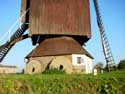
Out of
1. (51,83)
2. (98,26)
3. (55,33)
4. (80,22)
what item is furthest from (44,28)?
(51,83)

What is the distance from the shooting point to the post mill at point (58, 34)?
3189 cm

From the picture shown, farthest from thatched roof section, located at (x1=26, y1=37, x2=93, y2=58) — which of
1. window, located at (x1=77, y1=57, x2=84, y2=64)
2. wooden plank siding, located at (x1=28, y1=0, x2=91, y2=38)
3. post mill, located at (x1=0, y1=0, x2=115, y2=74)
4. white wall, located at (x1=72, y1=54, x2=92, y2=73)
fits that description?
wooden plank siding, located at (x1=28, y1=0, x2=91, y2=38)

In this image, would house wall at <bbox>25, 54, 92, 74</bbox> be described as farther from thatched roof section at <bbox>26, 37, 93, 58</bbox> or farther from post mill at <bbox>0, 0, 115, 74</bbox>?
thatched roof section at <bbox>26, 37, 93, 58</bbox>

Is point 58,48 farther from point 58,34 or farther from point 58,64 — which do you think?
point 58,64

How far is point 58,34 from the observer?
108 ft

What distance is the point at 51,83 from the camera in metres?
18.3

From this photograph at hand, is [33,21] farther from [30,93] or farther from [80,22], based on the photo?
[30,93]

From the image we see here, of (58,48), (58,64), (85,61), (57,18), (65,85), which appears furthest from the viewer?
(57,18)

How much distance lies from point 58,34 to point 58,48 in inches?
53.8

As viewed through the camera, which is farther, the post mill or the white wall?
the post mill

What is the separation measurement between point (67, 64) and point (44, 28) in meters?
3.99

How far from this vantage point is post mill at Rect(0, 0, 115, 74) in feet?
105

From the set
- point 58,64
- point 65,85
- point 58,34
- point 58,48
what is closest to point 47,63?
point 58,64

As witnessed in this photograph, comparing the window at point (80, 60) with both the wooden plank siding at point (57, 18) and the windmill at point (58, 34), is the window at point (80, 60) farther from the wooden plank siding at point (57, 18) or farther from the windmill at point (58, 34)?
the wooden plank siding at point (57, 18)
